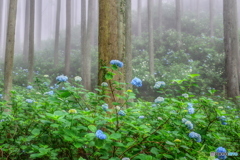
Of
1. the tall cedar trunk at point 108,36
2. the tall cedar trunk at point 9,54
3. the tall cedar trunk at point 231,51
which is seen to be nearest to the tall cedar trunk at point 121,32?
the tall cedar trunk at point 108,36

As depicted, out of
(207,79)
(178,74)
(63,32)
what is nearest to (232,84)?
(207,79)

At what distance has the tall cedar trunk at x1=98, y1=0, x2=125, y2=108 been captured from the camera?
10.7 feet

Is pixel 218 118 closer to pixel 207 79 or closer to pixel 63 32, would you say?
pixel 207 79

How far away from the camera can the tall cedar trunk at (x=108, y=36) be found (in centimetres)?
327

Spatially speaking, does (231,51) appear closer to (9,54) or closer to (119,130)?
(9,54)

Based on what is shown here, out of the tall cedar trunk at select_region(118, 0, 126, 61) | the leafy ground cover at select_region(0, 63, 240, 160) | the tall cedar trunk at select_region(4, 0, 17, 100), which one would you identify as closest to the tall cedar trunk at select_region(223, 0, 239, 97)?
the leafy ground cover at select_region(0, 63, 240, 160)

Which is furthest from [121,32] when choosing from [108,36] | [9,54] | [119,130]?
[9,54]

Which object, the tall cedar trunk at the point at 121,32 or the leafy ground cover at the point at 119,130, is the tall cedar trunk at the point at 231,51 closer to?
the leafy ground cover at the point at 119,130

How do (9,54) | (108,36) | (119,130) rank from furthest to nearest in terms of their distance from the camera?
(9,54) < (108,36) < (119,130)

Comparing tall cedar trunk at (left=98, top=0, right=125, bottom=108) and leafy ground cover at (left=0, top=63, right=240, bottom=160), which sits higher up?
tall cedar trunk at (left=98, top=0, right=125, bottom=108)

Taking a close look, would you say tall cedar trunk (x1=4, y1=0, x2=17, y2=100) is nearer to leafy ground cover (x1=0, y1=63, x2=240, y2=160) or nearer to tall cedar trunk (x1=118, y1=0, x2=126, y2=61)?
leafy ground cover (x1=0, y1=63, x2=240, y2=160)

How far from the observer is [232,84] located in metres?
8.47

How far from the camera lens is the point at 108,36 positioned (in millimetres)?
3305

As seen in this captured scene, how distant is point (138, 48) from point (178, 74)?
8.14m
